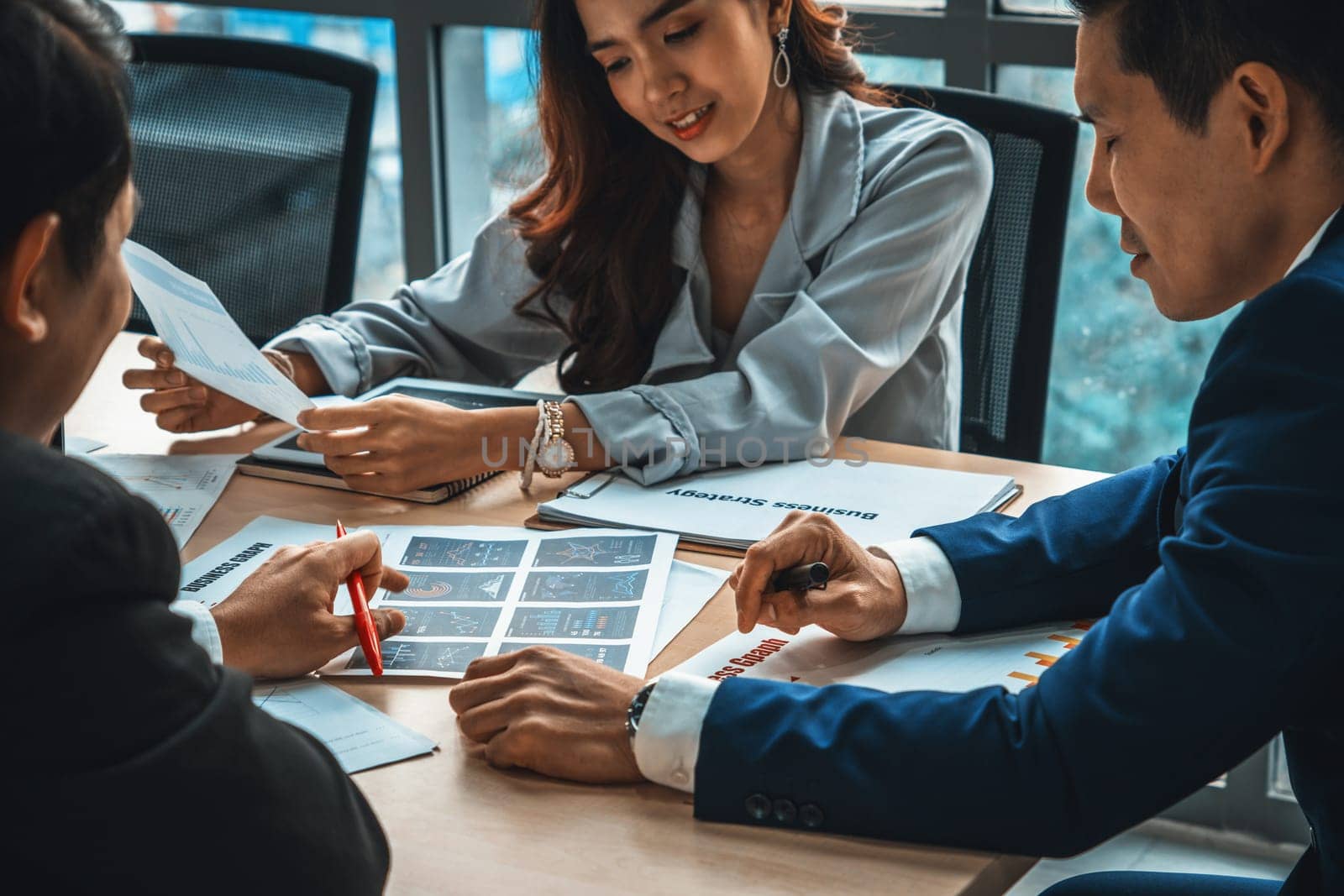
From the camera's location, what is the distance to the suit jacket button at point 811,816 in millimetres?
869

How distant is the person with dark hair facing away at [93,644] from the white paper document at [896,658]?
386 mm

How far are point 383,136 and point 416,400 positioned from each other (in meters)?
1.79

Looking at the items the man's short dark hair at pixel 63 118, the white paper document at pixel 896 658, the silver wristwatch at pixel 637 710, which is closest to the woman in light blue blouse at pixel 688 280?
the white paper document at pixel 896 658

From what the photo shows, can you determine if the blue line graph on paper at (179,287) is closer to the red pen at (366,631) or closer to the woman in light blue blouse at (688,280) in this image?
the woman in light blue blouse at (688,280)

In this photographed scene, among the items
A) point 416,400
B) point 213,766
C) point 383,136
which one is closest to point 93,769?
point 213,766

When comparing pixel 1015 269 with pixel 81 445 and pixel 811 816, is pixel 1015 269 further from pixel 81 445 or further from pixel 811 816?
pixel 81 445

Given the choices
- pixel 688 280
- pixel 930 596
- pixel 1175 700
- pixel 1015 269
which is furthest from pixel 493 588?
pixel 1015 269

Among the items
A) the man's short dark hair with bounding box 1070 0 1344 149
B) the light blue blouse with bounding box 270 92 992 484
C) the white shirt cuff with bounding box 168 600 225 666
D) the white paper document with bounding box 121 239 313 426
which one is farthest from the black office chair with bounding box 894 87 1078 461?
the white shirt cuff with bounding box 168 600 225 666

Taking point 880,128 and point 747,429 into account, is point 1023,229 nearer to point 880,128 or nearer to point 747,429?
point 880,128

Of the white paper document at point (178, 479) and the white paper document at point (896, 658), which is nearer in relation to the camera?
the white paper document at point (896, 658)

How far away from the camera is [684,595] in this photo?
1.21 m

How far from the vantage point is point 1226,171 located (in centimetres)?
89

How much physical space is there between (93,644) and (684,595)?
25.3 inches

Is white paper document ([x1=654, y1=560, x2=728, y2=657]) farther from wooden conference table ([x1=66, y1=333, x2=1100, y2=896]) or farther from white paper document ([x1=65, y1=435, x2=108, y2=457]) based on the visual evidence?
white paper document ([x1=65, y1=435, x2=108, y2=457])
